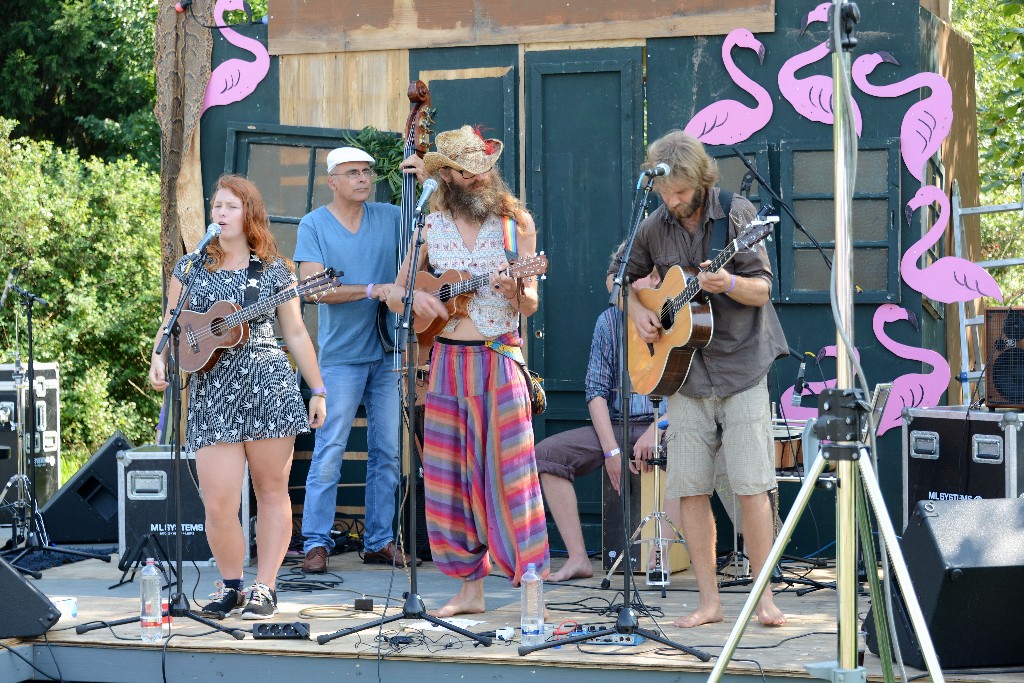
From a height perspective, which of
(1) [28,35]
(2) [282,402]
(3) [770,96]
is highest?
(1) [28,35]

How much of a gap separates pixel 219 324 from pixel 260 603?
1.12 metres

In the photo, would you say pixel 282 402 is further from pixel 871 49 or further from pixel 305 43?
pixel 871 49

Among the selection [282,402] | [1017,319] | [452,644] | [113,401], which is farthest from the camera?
[113,401]

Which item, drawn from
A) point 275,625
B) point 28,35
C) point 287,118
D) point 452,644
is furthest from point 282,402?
point 28,35

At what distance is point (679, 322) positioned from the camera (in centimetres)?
459

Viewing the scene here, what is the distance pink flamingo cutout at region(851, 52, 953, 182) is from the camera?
631 centimetres

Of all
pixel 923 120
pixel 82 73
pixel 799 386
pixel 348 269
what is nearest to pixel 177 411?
pixel 348 269

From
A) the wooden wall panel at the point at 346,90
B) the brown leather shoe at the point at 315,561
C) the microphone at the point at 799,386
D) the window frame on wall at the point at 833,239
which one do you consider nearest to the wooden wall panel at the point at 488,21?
the wooden wall panel at the point at 346,90

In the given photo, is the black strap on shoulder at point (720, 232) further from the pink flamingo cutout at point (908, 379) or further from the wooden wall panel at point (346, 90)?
the wooden wall panel at point (346, 90)

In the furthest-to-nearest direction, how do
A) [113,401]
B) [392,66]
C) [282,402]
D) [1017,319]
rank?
[113,401]
[392,66]
[1017,319]
[282,402]

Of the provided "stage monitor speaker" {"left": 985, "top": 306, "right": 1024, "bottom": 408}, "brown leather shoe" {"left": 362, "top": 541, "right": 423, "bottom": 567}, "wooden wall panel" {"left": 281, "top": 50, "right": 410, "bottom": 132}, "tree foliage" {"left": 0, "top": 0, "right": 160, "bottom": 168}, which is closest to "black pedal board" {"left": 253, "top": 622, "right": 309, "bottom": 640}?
"brown leather shoe" {"left": 362, "top": 541, "right": 423, "bottom": 567}

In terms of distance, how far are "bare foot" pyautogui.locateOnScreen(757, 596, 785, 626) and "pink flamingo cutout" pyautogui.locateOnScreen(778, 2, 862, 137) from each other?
2900mm

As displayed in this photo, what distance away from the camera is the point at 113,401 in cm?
1474

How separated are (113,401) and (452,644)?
11280mm
